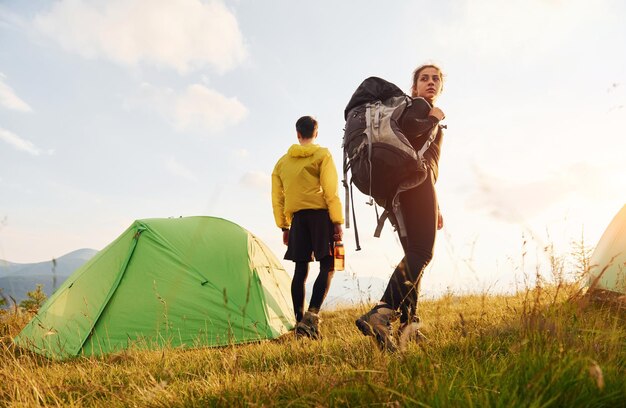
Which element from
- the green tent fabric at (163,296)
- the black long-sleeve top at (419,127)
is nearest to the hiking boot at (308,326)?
the green tent fabric at (163,296)

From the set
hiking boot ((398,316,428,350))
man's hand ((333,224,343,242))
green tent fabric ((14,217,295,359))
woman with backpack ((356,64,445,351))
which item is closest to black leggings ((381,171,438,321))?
woman with backpack ((356,64,445,351))

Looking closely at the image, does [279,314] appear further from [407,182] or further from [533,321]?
[533,321]

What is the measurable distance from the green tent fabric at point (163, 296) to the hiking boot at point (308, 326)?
1.70 ft

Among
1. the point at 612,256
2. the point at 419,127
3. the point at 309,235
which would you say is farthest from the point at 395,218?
the point at 612,256

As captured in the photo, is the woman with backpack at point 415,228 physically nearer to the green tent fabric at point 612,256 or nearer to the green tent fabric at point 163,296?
the green tent fabric at point 612,256

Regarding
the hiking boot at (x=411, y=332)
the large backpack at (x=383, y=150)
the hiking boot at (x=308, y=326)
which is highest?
the large backpack at (x=383, y=150)

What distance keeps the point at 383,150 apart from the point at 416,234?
627 millimetres

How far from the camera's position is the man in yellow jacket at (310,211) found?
4.73 meters

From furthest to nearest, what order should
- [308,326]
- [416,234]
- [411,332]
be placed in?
[308,326], [416,234], [411,332]

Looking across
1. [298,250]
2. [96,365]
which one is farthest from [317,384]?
[298,250]

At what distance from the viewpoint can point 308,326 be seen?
4438 millimetres

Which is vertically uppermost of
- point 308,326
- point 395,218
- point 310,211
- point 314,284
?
point 310,211

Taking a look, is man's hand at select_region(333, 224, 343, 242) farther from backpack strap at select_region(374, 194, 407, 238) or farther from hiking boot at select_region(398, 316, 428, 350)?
hiking boot at select_region(398, 316, 428, 350)

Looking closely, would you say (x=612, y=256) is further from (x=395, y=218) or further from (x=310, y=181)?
(x=310, y=181)
